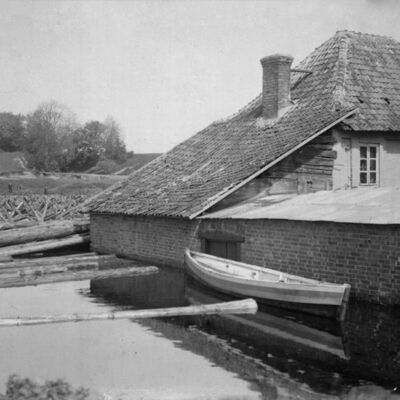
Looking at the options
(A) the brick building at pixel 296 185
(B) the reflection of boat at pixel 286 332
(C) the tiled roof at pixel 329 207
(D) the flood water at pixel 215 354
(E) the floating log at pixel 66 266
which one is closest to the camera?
(D) the flood water at pixel 215 354

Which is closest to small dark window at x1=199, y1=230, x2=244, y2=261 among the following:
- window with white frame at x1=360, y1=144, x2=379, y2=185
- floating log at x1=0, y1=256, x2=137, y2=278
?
floating log at x1=0, y1=256, x2=137, y2=278

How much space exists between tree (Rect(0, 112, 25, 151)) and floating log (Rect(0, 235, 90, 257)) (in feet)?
222

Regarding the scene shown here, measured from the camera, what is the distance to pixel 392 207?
1430 cm

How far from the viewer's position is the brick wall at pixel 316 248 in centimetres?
1350

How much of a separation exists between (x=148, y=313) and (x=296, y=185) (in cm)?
937

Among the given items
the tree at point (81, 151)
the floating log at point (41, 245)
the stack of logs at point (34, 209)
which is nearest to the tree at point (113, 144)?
the tree at point (81, 151)

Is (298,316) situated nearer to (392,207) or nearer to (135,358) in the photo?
(392,207)

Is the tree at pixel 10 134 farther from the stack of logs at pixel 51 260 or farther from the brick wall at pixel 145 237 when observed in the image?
the brick wall at pixel 145 237

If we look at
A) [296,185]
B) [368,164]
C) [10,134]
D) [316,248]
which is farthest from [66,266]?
[10,134]

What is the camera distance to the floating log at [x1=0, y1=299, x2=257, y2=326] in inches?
472

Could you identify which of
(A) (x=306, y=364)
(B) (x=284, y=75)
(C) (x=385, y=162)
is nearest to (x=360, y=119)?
(C) (x=385, y=162)

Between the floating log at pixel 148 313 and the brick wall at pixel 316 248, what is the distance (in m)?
2.48

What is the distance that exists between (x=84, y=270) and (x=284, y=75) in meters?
10.3

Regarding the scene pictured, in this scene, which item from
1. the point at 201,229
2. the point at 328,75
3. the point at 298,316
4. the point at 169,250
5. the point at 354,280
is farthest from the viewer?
the point at 328,75
